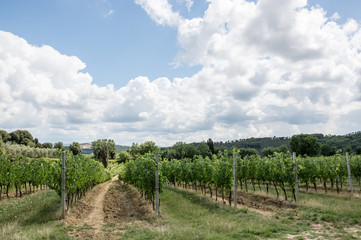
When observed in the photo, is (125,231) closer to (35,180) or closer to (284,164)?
(284,164)

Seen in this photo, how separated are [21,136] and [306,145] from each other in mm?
115780

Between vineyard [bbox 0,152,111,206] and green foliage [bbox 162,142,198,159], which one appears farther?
green foliage [bbox 162,142,198,159]

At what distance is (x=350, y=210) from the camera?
1041 centimetres

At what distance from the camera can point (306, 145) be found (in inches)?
2650

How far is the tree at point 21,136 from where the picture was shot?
104 meters

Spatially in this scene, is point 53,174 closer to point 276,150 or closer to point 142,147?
point 142,147

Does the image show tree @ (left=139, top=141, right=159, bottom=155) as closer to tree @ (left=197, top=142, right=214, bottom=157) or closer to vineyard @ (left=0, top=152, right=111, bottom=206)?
tree @ (left=197, top=142, right=214, bottom=157)

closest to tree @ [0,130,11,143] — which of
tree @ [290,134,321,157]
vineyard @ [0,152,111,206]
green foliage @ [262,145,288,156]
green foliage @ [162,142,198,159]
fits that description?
green foliage @ [162,142,198,159]

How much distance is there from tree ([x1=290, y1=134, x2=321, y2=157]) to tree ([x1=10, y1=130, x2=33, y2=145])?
4251 inches

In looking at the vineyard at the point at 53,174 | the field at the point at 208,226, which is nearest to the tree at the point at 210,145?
the vineyard at the point at 53,174

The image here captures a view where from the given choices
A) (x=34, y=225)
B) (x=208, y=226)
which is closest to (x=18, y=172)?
(x=34, y=225)

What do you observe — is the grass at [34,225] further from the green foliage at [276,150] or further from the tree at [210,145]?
the green foliage at [276,150]

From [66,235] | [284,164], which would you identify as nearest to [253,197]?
[284,164]

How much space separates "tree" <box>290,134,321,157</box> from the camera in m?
67.0
